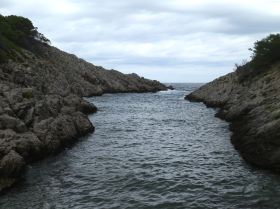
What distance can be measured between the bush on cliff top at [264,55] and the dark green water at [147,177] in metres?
30.1

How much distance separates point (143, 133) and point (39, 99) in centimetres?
1486

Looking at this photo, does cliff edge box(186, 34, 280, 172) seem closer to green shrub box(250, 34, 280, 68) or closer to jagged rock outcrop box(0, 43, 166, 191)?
green shrub box(250, 34, 280, 68)

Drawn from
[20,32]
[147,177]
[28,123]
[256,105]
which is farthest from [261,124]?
[20,32]

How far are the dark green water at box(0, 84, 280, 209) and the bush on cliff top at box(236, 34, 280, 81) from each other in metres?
30.1

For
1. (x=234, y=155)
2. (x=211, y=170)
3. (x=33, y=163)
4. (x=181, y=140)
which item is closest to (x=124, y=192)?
(x=211, y=170)

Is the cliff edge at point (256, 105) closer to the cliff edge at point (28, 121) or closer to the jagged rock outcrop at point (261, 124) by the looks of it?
the jagged rock outcrop at point (261, 124)

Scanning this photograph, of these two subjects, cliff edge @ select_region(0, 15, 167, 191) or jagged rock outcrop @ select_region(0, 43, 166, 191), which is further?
cliff edge @ select_region(0, 15, 167, 191)

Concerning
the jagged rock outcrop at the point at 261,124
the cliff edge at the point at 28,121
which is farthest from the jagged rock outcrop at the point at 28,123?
the jagged rock outcrop at the point at 261,124

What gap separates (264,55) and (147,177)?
53.7m

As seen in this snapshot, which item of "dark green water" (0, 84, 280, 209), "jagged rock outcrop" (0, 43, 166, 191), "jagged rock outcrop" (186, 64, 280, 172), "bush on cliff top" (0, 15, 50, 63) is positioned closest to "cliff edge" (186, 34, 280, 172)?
"jagged rock outcrop" (186, 64, 280, 172)

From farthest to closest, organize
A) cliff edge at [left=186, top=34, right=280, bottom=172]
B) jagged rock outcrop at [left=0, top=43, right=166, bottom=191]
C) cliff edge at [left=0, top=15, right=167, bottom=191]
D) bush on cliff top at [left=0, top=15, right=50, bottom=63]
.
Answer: bush on cliff top at [left=0, top=15, right=50, bottom=63], cliff edge at [left=186, top=34, right=280, bottom=172], cliff edge at [left=0, top=15, right=167, bottom=191], jagged rock outcrop at [left=0, top=43, right=166, bottom=191]

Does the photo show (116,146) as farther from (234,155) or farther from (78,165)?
(234,155)

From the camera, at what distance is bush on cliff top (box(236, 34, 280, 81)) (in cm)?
7612

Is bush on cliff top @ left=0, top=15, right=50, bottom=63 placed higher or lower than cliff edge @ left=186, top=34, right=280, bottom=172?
higher
